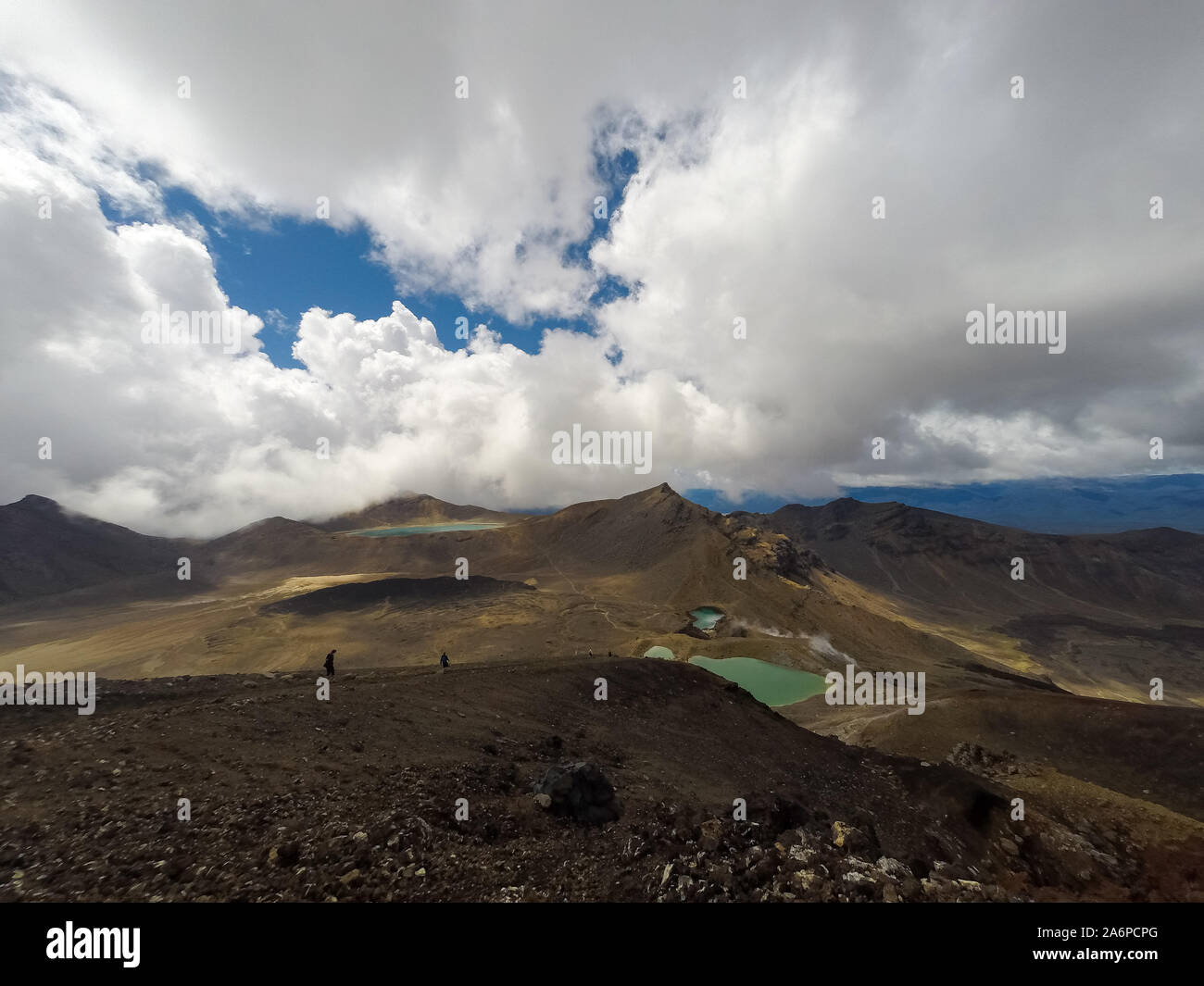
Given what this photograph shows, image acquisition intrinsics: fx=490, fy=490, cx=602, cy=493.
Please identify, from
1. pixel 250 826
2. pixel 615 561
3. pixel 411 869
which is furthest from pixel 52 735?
pixel 615 561

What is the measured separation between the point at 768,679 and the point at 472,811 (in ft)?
173

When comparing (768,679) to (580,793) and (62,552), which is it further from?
(62,552)

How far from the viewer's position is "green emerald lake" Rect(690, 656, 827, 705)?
53.4 m

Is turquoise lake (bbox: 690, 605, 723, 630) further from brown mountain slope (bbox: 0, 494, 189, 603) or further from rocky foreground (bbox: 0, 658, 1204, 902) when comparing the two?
brown mountain slope (bbox: 0, 494, 189, 603)

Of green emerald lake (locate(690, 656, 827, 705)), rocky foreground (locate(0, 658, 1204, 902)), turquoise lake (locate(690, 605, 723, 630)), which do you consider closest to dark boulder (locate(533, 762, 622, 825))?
rocky foreground (locate(0, 658, 1204, 902))

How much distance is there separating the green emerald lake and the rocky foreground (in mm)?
30309

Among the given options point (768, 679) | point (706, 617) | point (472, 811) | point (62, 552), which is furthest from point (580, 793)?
point (62, 552)

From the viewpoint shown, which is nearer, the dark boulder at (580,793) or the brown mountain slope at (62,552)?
the dark boulder at (580,793)

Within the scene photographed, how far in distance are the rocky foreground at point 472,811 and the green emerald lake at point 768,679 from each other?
3031 cm

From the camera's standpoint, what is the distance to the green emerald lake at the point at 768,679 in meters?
53.4

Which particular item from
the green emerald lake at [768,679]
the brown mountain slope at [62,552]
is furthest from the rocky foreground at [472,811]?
the brown mountain slope at [62,552]

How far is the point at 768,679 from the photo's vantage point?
190 ft

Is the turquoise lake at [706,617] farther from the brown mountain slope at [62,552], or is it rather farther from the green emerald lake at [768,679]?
the brown mountain slope at [62,552]
